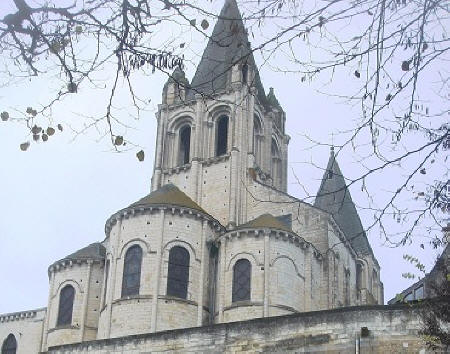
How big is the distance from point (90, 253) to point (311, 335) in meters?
19.8

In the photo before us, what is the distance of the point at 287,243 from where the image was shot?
119ft

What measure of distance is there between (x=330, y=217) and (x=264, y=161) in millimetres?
6540

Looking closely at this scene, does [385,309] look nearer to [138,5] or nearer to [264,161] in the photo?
[138,5]

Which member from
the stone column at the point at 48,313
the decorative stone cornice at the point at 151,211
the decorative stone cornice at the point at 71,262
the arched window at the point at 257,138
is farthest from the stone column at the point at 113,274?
the arched window at the point at 257,138

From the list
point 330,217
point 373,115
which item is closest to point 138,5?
point 373,115

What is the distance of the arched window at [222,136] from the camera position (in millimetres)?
44062

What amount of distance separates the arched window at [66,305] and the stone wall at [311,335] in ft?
47.7

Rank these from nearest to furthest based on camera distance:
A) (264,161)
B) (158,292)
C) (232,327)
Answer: (232,327), (158,292), (264,161)

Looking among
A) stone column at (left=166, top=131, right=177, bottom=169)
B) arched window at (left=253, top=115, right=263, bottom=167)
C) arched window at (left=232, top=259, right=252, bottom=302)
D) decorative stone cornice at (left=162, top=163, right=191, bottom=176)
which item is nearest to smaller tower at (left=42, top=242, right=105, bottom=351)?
arched window at (left=232, top=259, right=252, bottom=302)

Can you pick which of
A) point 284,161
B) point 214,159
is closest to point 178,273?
point 214,159

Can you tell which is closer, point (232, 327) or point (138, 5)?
point (138, 5)

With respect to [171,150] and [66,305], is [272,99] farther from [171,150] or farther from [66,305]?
[66,305]

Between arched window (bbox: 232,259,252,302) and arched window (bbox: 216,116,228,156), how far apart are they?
9242 mm

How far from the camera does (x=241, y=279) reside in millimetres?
35656
